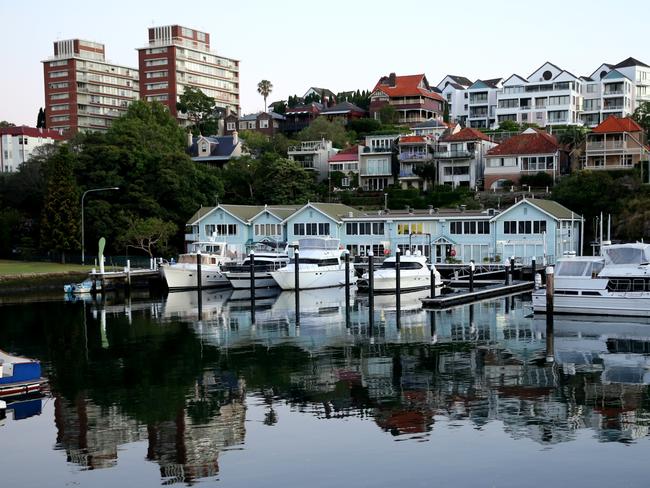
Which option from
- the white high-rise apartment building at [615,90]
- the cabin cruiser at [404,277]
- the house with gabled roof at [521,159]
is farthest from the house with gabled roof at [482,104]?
the cabin cruiser at [404,277]

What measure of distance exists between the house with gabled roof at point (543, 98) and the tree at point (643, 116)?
9.44 meters

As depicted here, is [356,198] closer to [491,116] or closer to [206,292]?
[206,292]

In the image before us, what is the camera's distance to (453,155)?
88250mm

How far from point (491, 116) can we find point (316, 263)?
71348 mm

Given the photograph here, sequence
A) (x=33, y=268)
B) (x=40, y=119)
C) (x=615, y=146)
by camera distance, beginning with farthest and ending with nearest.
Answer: (x=40, y=119) < (x=615, y=146) < (x=33, y=268)

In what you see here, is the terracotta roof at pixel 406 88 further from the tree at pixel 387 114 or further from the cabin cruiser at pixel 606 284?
the cabin cruiser at pixel 606 284

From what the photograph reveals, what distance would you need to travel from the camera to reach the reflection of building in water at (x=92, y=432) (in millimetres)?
20781

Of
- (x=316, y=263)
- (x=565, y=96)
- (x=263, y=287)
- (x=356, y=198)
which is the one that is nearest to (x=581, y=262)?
(x=316, y=263)

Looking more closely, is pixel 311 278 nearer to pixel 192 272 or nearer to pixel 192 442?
pixel 192 272

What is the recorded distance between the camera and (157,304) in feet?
180

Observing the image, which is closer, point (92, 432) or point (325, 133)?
point (92, 432)

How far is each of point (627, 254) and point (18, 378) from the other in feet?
99.1

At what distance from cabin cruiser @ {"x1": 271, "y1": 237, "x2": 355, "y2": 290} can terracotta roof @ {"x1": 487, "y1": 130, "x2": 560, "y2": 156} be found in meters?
29.4

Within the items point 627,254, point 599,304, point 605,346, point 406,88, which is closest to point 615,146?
point 406,88
